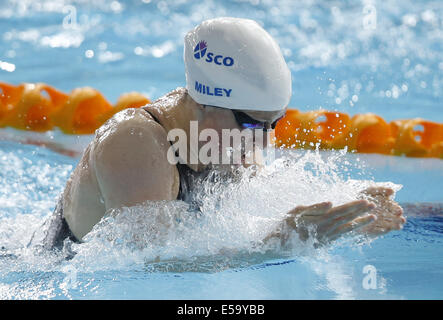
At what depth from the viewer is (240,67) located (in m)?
2.11

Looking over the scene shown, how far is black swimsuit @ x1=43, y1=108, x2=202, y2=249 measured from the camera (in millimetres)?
2252

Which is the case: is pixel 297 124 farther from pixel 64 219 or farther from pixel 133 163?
pixel 133 163

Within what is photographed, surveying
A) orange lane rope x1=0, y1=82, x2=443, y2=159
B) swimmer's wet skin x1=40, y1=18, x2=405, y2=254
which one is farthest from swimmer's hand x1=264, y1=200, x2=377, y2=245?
orange lane rope x1=0, y1=82, x2=443, y2=159

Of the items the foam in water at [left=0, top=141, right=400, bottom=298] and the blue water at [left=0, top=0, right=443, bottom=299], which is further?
the blue water at [left=0, top=0, right=443, bottom=299]

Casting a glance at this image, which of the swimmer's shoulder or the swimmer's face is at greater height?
the swimmer's face

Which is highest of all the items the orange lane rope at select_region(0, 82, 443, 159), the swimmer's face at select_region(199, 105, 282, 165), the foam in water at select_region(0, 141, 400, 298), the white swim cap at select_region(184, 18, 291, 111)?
the orange lane rope at select_region(0, 82, 443, 159)

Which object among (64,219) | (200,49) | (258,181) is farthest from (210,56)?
(64,219)

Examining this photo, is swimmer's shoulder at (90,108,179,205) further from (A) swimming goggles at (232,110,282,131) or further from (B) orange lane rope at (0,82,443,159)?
(B) orange lane rope at (0,82,443,159)

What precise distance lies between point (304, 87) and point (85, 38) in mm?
2811

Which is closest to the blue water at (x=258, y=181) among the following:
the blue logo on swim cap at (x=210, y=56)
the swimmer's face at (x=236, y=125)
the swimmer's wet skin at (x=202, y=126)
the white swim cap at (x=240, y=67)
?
the swimmer's wet skin at (x=202, y=126)

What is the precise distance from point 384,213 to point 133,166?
101cm

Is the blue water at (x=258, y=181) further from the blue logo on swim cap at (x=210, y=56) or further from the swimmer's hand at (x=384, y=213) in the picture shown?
the blue logo on swim cap at (x=210, y=56)
